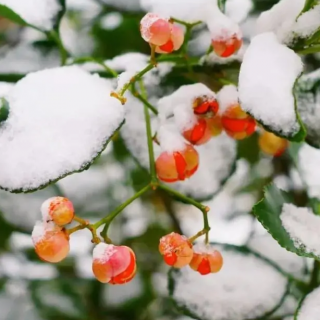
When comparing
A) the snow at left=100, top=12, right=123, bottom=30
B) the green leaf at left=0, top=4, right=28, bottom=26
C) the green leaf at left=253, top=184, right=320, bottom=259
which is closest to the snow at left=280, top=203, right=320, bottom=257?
the green leaf at left=253, top=184, right=320, bottom=259

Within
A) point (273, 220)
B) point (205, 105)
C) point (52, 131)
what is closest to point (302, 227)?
point (273, 220)

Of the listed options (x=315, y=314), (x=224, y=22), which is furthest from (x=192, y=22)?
(x=315, y=314)

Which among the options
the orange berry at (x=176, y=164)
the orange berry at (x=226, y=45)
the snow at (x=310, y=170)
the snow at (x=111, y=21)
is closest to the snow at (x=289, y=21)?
the orange berry at (x=226, y=45)

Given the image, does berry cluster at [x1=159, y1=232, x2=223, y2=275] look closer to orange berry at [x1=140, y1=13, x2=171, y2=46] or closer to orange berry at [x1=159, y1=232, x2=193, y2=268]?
orange berry at [x1=159, y1=232, x2=193, y2=268]

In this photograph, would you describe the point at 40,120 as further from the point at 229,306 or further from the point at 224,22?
the point at 229,306

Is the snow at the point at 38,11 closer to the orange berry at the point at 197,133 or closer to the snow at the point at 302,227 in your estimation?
the orange berry at the point at 197,133
